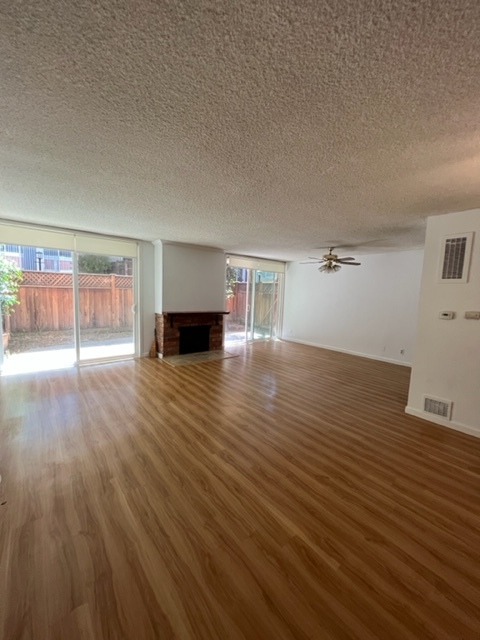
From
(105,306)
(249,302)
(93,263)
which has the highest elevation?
(93,263)

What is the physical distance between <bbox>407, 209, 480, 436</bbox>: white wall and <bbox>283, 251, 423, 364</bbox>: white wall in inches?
103

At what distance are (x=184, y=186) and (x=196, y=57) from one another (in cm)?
142

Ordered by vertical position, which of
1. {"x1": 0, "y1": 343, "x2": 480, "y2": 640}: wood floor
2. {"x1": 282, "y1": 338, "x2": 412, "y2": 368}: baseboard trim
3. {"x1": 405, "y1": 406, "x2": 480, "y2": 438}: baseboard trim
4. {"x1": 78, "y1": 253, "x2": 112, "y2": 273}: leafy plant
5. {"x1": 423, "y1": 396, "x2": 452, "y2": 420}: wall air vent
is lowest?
{"x1": 0, "y1": 343, "x2": 480, "y2": 640}: wood floor

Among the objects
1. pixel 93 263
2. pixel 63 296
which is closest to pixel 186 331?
pixel 93 263

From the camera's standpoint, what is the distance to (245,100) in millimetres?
1293

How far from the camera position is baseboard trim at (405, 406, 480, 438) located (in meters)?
2.85

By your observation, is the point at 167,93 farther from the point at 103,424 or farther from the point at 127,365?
the point at 127,365

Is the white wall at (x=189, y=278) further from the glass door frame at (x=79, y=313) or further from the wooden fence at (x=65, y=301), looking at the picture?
the wooden fence at (x=65, y=301)

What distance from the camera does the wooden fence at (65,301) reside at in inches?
178

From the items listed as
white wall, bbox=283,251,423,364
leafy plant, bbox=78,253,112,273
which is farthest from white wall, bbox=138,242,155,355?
white wall, bbox=283,251,423,364

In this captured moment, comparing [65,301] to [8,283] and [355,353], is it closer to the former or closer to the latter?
[8,283]

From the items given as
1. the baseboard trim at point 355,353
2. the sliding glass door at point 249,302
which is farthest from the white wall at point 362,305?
the sliding glass door at point 249,302

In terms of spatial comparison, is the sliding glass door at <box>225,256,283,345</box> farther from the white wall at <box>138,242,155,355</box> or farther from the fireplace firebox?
the white wall at <box>138,242,155,355</box>

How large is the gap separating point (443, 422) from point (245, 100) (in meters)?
3.69
